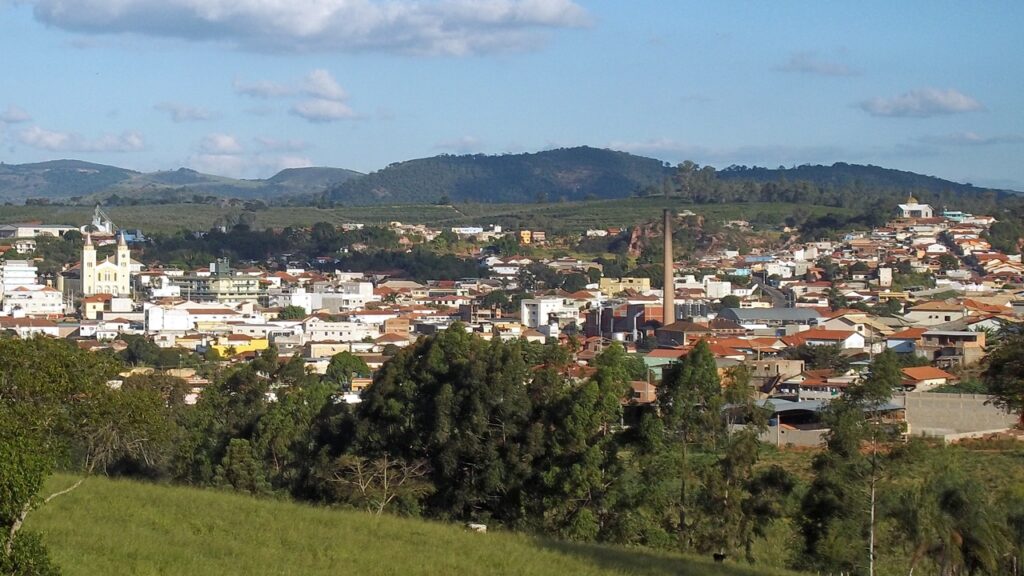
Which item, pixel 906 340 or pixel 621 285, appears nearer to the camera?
pixel 906 340

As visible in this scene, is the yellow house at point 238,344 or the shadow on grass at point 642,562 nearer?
the shadow on grass at point 642,562

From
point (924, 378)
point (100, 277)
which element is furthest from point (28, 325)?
point (924, 378)

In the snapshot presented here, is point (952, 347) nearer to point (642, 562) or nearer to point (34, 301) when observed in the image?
point (642, 562)

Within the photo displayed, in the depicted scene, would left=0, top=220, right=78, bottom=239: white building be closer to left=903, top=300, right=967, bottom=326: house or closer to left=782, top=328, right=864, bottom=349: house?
left=903, top=300, right=967, bottom=326: house

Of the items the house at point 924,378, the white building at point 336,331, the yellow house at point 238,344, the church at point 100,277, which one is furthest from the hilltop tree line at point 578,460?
the church at point 100,277

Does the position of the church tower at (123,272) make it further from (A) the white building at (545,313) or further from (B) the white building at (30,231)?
(A) the white building at (545,313)

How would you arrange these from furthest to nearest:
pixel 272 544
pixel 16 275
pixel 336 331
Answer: pixel 16 275
pixel 336 331
pixel 272 544
